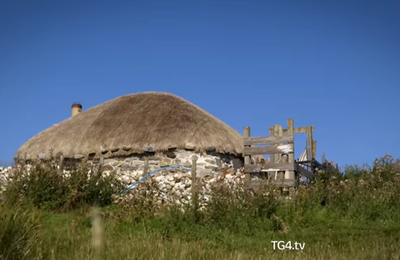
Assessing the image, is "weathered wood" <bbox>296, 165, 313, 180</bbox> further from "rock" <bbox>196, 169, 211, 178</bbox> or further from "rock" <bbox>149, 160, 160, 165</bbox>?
"rock" <bbox>149, 160, 160, 165</bbox>

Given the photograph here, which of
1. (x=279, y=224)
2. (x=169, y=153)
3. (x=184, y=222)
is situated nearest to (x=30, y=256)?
(x=184, y=222)

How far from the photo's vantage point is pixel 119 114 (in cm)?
2034

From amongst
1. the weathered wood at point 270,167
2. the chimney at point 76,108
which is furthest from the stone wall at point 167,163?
the chimney at point 76,108

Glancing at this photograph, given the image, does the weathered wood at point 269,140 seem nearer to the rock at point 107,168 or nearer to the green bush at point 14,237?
the rock at point 107,168

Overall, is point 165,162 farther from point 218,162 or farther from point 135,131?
point 135,131

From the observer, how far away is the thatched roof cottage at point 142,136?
55.8 ft

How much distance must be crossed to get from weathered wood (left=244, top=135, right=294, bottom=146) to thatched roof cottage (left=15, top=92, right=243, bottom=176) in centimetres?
375

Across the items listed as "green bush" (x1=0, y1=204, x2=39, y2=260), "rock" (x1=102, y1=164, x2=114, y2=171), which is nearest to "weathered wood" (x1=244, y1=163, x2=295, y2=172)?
"rock" (x1=102, y1=164, x2=114, y2=171)

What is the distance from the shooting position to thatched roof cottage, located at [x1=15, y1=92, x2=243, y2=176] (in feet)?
55.8

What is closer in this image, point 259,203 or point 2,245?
point 2,245

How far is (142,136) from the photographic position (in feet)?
58.2

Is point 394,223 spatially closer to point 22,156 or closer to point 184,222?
point 184,222

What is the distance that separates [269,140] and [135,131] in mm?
7186

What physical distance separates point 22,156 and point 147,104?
21.4ft
